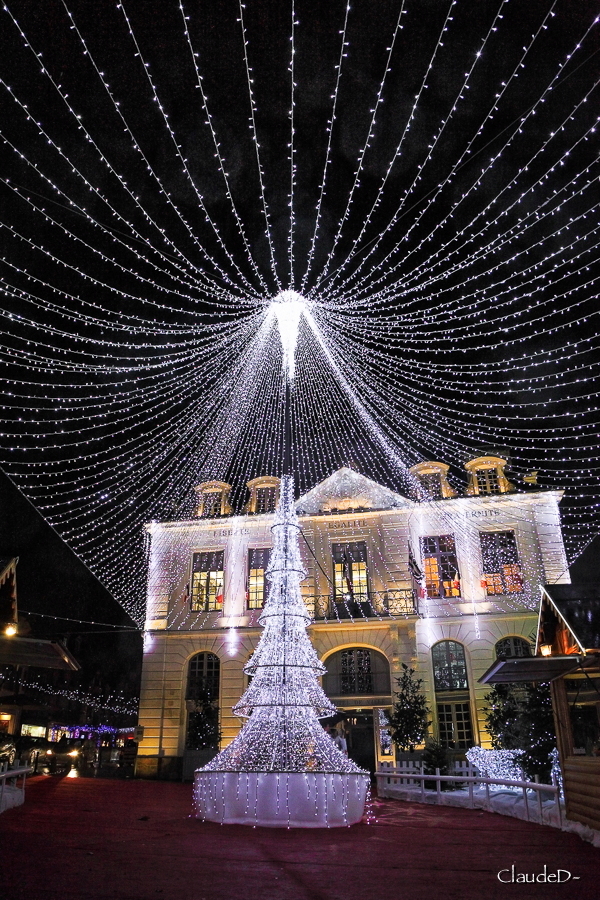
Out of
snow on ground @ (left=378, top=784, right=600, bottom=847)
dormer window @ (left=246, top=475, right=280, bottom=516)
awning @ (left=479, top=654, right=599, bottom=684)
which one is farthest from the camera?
dormer window @ (left=246, top=475, right=280, bottom=516)

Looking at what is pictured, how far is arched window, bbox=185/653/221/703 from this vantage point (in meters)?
22.4

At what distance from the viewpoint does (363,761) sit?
72.0 ft

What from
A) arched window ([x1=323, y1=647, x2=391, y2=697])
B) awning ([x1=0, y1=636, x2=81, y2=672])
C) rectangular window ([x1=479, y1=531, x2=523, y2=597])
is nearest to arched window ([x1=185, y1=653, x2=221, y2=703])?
arched window ([x1=323, y1=647, x2=391, y2=697])

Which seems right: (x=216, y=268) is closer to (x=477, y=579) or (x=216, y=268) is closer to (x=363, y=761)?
(x=477, y=579)

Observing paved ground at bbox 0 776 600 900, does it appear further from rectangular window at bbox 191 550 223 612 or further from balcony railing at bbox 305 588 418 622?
rectangular window at bbox 191 550 223 612

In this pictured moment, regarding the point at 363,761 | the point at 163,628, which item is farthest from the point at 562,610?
the point at 163,628

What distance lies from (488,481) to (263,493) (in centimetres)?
881

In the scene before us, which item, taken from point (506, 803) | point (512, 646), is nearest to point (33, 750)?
point (512, 646)

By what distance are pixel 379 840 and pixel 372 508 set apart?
49.3 ft

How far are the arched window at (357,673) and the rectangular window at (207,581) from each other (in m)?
4.83

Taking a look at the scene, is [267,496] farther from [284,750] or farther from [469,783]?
[284,750]

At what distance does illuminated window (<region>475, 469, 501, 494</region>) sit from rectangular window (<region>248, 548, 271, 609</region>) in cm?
838

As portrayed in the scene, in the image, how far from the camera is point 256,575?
2366 centimetres

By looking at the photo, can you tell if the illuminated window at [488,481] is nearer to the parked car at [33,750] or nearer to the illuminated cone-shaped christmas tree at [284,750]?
the illuminated cone-shaped christmas tree at [284,750]
